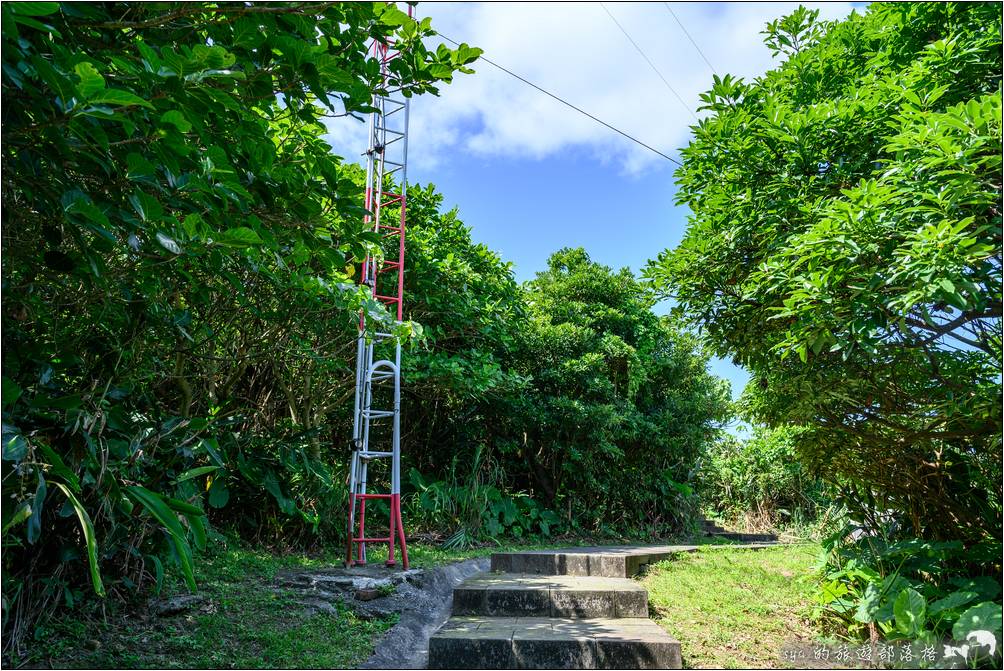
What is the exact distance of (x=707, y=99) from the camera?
436 cm

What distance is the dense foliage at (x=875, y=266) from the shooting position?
2.95 meters

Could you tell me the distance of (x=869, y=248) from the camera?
297 centimetres

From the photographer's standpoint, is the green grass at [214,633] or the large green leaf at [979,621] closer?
the green grass at [214,633]

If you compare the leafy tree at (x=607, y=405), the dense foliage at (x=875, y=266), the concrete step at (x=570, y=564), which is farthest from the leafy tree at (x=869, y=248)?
the leafy tree at (x=607, y=405)

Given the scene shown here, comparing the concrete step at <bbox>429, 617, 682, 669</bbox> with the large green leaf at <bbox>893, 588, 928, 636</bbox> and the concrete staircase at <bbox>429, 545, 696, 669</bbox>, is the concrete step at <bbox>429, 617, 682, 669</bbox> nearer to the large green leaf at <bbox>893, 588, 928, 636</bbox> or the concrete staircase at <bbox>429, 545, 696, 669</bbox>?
the concrete staircase at <bbox>429, 545, 696, 669</bbox>

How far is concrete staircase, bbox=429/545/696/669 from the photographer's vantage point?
3535 mm

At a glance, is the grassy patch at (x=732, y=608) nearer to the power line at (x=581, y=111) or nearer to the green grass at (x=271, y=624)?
the green grass at (x=271, y=624)

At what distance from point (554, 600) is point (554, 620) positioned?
189 mm

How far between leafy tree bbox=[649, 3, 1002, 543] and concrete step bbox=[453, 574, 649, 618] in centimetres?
178

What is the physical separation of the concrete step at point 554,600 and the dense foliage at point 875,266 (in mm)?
1381

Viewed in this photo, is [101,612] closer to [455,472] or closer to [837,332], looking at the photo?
[837,332]

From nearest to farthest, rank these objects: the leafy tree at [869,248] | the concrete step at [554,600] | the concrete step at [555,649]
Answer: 1. the leafy tree at [869,248]
2. the concrete step at [555,649]
3. the concrete step at [554,600]

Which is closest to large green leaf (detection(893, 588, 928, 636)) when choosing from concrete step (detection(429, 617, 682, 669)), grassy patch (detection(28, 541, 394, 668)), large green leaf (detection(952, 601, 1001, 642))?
large green leaf (detection(952, 601, 1001, 642))

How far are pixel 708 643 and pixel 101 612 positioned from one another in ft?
11.1
